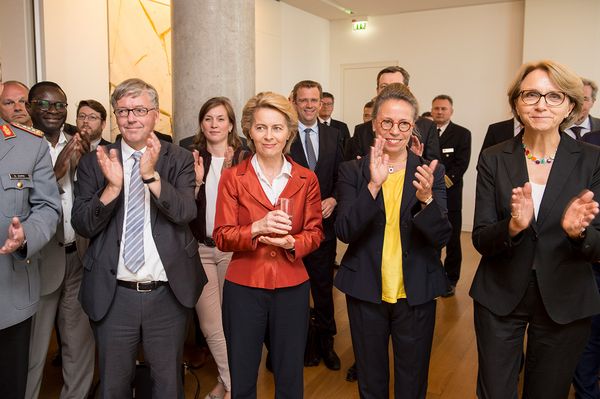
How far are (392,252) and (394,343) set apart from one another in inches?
17.8

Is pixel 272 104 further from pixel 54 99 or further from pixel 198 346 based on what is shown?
pixel 198 346

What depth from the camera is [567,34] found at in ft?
26.5

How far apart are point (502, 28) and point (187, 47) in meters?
6.77

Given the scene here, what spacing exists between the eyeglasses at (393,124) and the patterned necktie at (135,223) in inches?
45.2

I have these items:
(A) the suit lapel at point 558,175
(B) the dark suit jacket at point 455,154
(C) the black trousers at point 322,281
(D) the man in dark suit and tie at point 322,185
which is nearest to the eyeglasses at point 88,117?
(D) the man in dark suit and tie at point 322,185

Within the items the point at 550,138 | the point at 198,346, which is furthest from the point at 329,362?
the point at 550,138

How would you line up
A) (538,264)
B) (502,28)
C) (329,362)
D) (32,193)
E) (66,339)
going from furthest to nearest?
(502,28) < (329,362) < (66,339) < (32,193) < (538,264)

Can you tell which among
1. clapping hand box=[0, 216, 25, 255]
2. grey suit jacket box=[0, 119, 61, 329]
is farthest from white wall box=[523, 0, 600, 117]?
clapping hand box=[0, 216, 25, 255]

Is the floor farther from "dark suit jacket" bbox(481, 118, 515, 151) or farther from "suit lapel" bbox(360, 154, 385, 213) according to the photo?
"dark suit jacket" bbox(481, 118, 515, 151)

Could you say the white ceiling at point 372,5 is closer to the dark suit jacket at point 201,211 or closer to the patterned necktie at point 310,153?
the patterned necktie at point 310,153

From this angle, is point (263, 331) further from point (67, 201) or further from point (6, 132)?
point (6, 132)

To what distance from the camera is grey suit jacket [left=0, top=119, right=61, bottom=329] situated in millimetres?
2125

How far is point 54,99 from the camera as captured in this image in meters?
2.98

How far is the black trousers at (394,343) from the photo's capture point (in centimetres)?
249
